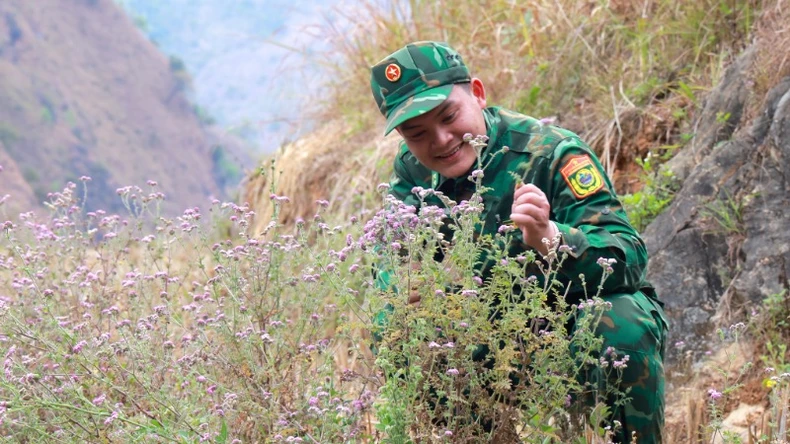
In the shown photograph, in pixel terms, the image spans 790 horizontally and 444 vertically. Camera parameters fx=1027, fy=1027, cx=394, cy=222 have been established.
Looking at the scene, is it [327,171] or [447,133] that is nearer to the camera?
[447,133]

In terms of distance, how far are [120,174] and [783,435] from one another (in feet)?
190

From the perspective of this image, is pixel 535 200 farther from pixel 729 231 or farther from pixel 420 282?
pixel 729 231

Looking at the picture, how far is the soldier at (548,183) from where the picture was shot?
264 cm

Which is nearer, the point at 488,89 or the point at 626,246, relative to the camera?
the point at 626,246

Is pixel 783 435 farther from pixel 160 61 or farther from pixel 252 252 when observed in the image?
pixel 160 61

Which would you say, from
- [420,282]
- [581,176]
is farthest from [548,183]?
[420,282]

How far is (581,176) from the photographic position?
9.08 feet

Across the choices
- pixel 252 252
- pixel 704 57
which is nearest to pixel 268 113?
pixel 704 57

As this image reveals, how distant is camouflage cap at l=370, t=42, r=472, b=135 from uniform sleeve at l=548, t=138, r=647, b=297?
0.37 m

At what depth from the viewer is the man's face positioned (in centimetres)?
283

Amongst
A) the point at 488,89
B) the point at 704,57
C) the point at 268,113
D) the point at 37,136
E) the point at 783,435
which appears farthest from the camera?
the point at 37,136

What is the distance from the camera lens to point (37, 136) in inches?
2217

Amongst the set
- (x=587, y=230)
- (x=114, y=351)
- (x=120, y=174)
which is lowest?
(x=120, y=174)

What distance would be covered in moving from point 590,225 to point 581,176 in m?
0.15
